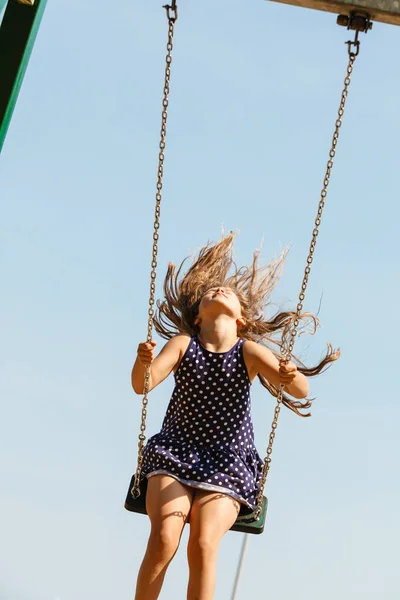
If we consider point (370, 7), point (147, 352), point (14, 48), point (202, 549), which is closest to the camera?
point (202, 549)

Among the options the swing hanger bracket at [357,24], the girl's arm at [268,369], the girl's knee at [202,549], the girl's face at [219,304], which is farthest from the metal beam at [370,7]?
the girl's knee at [202,549]

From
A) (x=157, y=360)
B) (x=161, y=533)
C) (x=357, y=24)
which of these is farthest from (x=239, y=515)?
(x=357, y=24)

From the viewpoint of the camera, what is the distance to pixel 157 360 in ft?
19.4

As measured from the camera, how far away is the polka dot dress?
561 centimetres

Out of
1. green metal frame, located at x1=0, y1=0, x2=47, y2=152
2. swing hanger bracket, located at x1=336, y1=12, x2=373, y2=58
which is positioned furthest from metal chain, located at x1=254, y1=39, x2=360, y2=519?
green metal frame, located at x1=0, y1=0, x2=47, y2=152

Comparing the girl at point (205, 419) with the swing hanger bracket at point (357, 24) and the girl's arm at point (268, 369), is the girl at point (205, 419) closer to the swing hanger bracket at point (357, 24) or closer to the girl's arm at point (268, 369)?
the girl's arm at point (268, 369)

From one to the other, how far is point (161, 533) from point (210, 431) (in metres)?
0.66

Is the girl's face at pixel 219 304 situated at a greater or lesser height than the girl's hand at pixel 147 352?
greater

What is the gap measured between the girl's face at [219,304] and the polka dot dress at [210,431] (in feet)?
0.70

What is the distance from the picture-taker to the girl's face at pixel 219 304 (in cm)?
621

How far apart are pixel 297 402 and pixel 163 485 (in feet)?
4.26

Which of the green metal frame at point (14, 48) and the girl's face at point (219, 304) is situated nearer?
the green metal frame at point (14, 48)

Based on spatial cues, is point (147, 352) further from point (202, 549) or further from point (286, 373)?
point (202, 549)

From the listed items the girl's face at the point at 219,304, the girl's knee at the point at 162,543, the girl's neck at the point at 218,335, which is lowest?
the girl's knee at the point at 162,543
